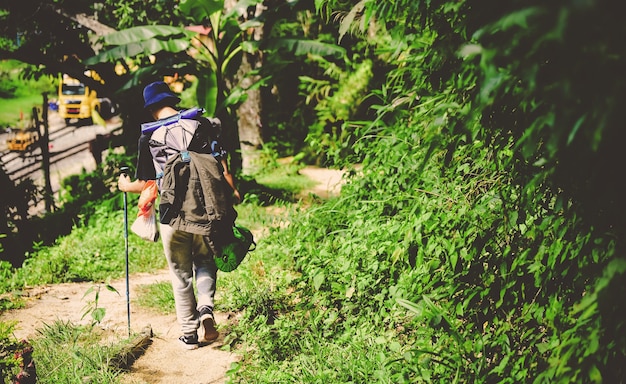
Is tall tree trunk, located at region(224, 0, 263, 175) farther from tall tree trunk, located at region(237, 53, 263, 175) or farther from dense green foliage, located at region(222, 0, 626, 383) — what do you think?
dense green foliage, located at region(222, 0, 626, 383)

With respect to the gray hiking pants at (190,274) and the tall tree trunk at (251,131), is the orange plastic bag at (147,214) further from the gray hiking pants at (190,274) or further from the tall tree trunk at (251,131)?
the tall tree trunk at (251,131)

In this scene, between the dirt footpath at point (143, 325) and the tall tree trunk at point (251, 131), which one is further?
the tall tree trunk at point (251, 131)

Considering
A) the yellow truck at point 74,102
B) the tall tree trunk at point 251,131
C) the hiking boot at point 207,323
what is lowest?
the yellow truck at point 74,102

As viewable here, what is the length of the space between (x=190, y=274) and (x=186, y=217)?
23.8 inches

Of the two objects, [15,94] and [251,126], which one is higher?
[251,126]

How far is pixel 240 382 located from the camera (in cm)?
382

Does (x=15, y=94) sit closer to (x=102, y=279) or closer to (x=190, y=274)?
(x=102, y=279)

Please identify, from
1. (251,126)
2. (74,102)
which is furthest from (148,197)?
(74,102)

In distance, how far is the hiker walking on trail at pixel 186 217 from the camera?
13.4 ft

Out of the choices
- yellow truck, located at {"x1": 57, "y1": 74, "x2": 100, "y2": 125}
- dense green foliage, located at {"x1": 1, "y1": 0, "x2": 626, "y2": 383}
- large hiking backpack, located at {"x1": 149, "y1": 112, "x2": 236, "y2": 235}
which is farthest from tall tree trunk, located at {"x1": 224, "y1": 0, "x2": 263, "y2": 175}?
yellow truck, located at {"x1": 57, "y1": 74, "x2": 100, "y2": 125}

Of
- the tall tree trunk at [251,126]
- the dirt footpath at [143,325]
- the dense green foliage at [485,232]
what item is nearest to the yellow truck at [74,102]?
the tall tree trunk at [251,126]

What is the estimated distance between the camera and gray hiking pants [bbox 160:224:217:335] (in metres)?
4.37

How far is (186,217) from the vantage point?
4.07m

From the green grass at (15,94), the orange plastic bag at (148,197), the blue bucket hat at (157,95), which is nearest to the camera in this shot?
the blue bucket hat at (157,95)
